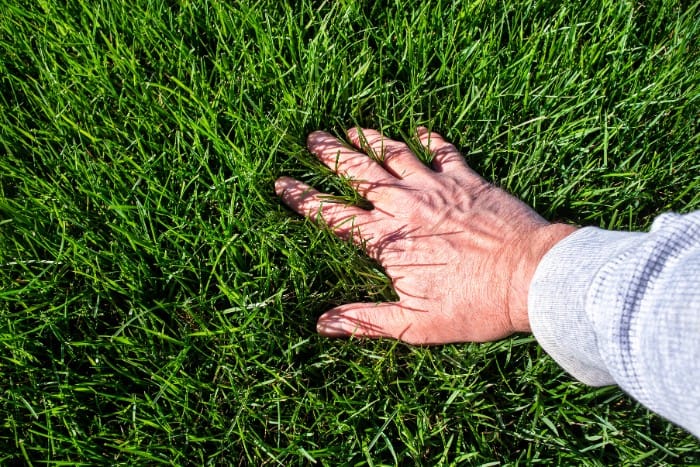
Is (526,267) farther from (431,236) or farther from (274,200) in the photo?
(274,200)

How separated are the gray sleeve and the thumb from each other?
464 mm

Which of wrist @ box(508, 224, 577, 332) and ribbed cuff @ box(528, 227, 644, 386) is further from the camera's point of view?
wrist @ box(508, 224, 577, 332)

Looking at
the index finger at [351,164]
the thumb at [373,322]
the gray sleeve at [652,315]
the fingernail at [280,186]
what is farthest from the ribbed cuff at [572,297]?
the fingernail at [280,186]

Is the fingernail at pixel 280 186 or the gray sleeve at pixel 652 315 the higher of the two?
the gray sleeve at pixel 652 315

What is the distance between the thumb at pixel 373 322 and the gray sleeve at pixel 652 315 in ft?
1.52

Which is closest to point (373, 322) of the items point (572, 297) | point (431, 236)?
point (431, 236)

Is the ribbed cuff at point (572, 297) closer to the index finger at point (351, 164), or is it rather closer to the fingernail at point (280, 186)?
the index finger at point (351, 164)

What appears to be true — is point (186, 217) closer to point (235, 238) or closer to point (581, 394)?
point (235, 238)

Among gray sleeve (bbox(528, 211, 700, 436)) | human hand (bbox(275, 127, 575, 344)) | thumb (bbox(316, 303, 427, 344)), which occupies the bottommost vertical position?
thumb (bbox(316, 303, 427, 344))

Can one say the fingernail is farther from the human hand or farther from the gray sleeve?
the gray sleeve

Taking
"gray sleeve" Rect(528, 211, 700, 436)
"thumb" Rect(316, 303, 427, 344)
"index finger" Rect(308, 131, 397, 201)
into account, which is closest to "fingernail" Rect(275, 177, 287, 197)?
"index finger" Rect(308, 131, 397, 201)

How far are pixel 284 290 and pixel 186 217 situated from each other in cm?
35

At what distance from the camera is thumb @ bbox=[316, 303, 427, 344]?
1.59m

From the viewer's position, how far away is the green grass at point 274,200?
1521 mm
